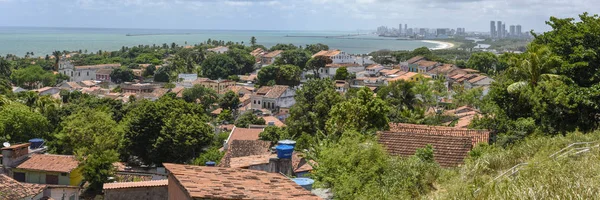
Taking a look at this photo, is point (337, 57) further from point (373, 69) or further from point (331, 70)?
point (331, 70)

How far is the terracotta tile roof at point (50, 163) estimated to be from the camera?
1670 centimetres

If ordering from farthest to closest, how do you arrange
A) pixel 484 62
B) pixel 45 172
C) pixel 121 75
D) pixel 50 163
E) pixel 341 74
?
pixel 121 75 → pixel 484 62 → pixel 341 74 → pixel 50 163 → pixel 45 172

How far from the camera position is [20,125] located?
24125 mm

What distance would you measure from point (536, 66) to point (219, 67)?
52.3 m

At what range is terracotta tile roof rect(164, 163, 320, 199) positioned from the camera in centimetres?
578

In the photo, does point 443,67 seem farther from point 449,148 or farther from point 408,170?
point 408,170

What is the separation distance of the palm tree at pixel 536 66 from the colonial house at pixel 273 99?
29.2m

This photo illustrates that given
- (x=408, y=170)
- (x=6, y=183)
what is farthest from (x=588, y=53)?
(x=6, y=183)

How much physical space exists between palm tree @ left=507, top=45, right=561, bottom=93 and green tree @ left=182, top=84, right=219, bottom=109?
31.7 meters

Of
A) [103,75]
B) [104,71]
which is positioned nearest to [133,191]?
[103,75]

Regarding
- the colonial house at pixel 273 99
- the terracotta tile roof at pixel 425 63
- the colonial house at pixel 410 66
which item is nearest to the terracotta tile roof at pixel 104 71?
the colonial house at pixel 273 99

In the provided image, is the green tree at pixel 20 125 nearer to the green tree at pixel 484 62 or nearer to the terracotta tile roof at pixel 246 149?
the terracotta tile roof at pixel 246 149

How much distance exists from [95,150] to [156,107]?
12.0 feet

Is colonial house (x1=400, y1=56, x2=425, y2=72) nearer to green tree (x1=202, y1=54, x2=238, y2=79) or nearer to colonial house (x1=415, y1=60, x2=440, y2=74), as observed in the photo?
colonial house (x1=415, y1=60, x2=440, y2=74)
